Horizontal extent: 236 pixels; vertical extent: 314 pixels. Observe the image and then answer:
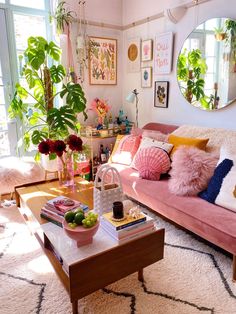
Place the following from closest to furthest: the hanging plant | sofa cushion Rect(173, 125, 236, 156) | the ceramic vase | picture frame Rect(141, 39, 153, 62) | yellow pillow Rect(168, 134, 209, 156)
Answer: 1. the ceramic vase
2. sofa cushion Rect(173, 125, 236, 156)
3. yellow pillow Rect(168, 134, 209, 156)
4. the hanging plant
5. picture frame Rect(141, 39, 153, 62)

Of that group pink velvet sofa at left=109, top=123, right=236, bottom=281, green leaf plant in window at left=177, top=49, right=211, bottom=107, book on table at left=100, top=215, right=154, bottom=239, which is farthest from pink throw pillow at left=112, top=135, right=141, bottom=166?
book on table at left=100, top=215, right=154, bottom=239

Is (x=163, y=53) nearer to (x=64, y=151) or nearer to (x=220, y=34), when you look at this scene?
(x=220, y=34)

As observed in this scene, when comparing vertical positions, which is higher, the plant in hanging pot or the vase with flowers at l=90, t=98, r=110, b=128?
the plant in hanging pot

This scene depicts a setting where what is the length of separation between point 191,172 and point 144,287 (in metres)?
0.91

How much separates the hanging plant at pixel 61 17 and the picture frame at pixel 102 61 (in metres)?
0.37

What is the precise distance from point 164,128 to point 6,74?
6.72 ft

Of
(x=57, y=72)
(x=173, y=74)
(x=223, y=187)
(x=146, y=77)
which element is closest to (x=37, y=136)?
(x=57, y=72)

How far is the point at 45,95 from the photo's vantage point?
2.96 metres

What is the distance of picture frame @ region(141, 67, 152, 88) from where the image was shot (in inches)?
130

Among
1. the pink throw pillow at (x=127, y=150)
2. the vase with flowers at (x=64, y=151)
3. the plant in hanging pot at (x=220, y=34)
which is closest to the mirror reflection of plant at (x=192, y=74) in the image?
the plant in hanging pot at (x=220, y=34)

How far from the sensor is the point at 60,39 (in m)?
3.12

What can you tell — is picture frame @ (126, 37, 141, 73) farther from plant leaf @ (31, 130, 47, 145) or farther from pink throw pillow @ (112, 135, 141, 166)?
plant leaf @ (31, 130, 47, 145)

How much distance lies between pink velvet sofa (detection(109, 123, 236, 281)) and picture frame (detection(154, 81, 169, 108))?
1.19 metres

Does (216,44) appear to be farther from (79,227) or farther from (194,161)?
(79,227)
